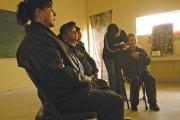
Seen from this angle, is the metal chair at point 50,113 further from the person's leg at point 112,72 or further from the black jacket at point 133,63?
the person's leg at point 112,72

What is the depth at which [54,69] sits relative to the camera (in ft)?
4.38

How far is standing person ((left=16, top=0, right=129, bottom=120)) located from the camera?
135 centimetres

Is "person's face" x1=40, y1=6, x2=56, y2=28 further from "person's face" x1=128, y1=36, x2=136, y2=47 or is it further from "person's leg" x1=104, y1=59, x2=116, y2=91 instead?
"person's leg" x1=104, y1=59, x2=116, y2=91

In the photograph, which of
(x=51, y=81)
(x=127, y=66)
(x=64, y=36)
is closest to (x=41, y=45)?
(x=51, y=81)

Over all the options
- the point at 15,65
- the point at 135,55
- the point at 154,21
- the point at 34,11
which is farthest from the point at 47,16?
the point at 154,21

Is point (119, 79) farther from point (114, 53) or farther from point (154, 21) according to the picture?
point (154, 21)

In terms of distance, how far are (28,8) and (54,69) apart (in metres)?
0.45

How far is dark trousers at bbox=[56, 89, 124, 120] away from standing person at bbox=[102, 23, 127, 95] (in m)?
2.46

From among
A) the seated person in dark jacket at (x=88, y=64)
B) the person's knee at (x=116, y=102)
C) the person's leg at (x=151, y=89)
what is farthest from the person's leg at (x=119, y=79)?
the person's knee at (x=116, y=102)

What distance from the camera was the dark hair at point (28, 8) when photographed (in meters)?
1.50

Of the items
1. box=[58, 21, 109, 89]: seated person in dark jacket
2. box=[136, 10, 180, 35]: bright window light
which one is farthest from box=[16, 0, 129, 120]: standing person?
box=[136, 10, 180, 35]: bright window light

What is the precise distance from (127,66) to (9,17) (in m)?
4.16

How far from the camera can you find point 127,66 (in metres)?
3.72

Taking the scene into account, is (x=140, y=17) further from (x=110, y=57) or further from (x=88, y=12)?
(x=110, y=57)
